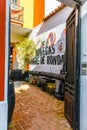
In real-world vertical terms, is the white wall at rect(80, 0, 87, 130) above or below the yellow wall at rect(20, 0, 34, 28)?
below

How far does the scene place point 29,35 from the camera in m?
10.6

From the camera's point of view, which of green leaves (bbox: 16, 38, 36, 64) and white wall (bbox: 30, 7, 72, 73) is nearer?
white wall (bbox: 30, 7, 72, 73)

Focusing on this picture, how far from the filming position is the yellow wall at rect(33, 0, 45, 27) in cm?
883

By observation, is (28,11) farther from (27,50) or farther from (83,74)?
(83,74)

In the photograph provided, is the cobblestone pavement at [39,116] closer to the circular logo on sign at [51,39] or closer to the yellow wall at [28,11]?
the circular logo on sign at [51,39]

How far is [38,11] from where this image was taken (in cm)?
959

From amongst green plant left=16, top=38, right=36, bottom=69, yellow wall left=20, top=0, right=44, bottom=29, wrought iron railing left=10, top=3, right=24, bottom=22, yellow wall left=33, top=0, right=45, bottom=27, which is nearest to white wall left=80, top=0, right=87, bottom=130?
yellow wall left=33, top=0, right=45, bottom=27

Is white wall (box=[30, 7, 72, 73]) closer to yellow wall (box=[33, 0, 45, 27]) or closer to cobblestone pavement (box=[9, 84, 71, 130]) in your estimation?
yellow wall (box=[33, 0, 45, 27])

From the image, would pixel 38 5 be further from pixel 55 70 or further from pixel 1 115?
pixel 1 115

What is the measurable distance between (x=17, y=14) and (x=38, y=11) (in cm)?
134

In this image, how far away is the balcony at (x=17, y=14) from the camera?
387 inches

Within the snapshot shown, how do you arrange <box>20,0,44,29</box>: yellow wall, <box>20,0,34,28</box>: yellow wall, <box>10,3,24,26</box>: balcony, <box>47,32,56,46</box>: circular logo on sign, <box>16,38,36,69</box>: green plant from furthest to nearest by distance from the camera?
<box>20,0,34,28</box>: yellow wall
<box>20,0,44,29</box>: yellow wall
<box>10,3,24,26</box>: balcony
<box>16,38,36,69</box>: green plant
<box>47,32,56,46</box>: circular logo on sign

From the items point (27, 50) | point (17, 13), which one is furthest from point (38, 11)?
point (27, 50)

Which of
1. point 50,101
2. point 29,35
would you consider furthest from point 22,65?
point 50,101
